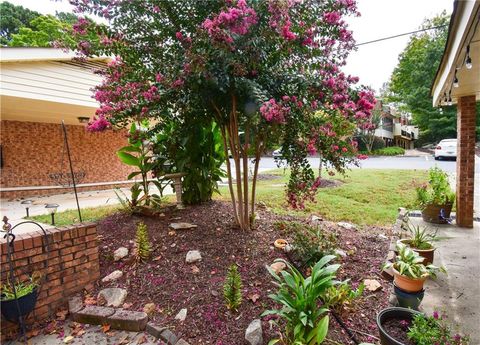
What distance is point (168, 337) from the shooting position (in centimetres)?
208

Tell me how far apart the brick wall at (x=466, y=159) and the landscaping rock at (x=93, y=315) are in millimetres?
5402

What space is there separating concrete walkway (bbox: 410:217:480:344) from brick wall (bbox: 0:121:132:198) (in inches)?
308

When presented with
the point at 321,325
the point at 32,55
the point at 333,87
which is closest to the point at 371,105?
the point at 333,87

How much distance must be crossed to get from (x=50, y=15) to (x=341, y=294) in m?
18.5

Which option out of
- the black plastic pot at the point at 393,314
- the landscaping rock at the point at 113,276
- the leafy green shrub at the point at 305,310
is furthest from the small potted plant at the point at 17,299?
the black plastic pot at the point at 393,314

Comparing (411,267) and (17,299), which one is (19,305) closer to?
(17,299)

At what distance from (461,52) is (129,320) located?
13.2ft

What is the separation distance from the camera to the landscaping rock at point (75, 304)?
240cm

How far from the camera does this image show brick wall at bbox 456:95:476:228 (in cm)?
446

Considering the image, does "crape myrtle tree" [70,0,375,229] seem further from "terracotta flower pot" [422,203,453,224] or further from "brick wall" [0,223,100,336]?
"terracotta flower pot" [422,203,453,224]

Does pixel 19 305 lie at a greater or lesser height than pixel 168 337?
greater

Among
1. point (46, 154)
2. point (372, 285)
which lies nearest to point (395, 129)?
Answer: point (46, 154)

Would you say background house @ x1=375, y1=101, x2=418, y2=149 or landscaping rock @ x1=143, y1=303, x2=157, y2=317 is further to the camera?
background house @ x1=375, y1=101, x2=418, y2=149

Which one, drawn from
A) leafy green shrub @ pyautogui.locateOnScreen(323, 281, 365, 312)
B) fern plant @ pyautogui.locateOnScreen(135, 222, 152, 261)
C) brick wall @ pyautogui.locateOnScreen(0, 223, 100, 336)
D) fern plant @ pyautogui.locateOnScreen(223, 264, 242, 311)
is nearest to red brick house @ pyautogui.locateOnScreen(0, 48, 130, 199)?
fern plant @ pyautogui.locateOnScreen(135, 222, 152, 261)
